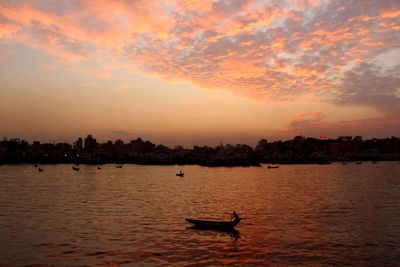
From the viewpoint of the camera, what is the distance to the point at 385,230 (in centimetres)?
3225

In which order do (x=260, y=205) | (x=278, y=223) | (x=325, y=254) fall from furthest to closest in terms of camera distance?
(x=260, y=205)
(x=278, y=223)
(x=325, y=254)

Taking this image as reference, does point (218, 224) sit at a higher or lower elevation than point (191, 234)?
higher

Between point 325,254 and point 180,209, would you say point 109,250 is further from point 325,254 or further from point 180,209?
point 180,209

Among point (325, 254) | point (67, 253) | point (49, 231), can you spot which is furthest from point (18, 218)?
point (325, 254)

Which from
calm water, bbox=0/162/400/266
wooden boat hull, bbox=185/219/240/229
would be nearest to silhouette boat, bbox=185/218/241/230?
wooden boat hull, bbox=185/219/240/229

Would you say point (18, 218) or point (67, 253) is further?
point (18, 218)

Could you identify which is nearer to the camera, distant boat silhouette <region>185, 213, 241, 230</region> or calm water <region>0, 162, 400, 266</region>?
calm water <region>0, 162, 400, 266</region>

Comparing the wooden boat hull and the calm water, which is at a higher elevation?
the wooden boat hull

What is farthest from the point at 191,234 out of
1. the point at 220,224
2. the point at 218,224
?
the point at 220,224

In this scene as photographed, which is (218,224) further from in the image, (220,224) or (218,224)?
(220,224)

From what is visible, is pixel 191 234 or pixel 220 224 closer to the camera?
pixel 191 234

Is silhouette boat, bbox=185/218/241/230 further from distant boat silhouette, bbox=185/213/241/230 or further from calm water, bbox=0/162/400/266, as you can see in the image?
calm water, bbox=0/162/400/266

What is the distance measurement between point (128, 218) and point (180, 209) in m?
8.68

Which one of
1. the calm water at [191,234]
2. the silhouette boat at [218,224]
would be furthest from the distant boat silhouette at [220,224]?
the calm water at [191,234]
